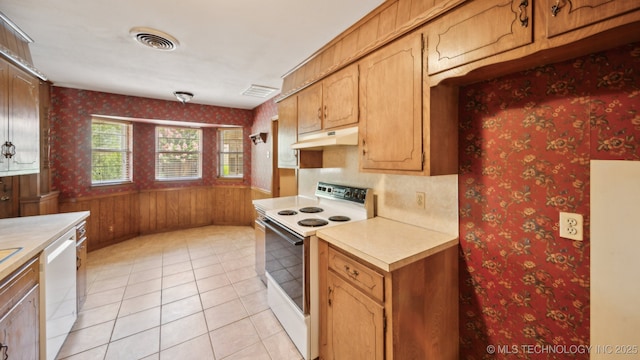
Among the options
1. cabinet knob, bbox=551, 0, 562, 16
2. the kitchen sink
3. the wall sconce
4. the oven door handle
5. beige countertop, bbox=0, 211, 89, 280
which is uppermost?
the wall sconce

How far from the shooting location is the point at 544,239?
48.6 inches

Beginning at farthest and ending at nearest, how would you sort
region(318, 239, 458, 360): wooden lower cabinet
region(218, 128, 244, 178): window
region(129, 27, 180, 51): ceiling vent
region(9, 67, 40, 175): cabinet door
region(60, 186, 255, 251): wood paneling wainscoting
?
region(218, 128, 244, 178): window
region(60, 186, 255, 251): wood paneling wainscoting
region(129, 27, 180, 51): ceiling vent
region(9, 67, 40, 175): cabinet door
region(318, 239, 458, 360): wooden lower cabinet

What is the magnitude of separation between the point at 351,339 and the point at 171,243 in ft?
13.0

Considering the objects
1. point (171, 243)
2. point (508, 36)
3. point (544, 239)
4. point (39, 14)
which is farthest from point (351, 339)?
point (171, 243)

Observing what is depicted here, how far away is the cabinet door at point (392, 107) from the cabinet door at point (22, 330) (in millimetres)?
2156

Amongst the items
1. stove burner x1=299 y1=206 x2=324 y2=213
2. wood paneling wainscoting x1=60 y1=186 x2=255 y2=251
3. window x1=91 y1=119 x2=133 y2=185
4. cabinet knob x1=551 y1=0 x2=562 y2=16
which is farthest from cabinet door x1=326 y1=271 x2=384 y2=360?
window x1=91 y1=119 x2=133 y2=185

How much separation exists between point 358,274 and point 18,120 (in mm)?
2844

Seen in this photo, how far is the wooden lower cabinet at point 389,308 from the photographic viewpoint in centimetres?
126

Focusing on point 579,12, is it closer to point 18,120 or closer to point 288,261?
point 288,261

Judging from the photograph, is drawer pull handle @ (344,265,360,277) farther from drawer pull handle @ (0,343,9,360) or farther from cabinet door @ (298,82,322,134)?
drawer pull handle @ (0,343,9,360)

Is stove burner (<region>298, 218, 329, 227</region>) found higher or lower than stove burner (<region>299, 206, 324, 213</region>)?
lower

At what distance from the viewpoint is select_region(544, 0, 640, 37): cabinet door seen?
81 cm

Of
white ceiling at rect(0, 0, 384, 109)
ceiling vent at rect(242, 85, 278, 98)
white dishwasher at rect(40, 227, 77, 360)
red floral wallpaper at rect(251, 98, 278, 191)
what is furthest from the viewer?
red floral wallpaper at rect(251, 98, 278, 191)

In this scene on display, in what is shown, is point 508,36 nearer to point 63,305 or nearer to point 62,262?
point 62,262
